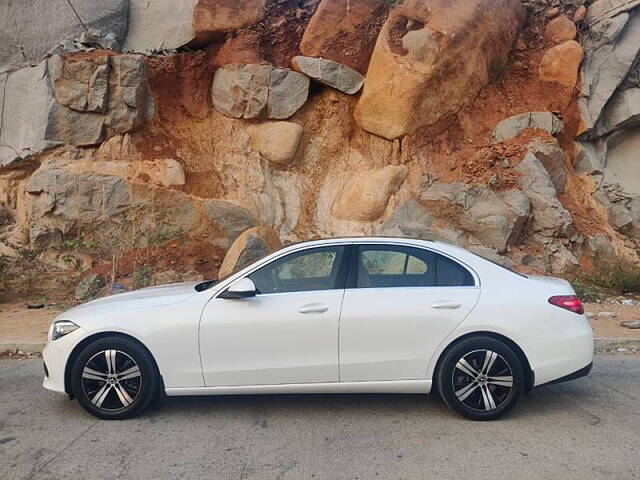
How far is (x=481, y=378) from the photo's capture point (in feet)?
13.4

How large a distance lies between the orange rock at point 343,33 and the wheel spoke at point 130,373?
470 inches

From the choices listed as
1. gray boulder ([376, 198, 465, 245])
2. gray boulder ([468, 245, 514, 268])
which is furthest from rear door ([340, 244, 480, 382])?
gray boulder ([376, 198, 465, 245])

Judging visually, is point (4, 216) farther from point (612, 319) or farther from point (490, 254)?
point (612, 319)

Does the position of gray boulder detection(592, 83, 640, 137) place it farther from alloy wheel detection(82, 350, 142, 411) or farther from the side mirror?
alloy wheel detection(82, 350, 142, 411)

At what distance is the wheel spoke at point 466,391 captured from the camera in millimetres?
4082

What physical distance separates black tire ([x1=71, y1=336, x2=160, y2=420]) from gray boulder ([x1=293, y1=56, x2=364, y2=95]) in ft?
37.6

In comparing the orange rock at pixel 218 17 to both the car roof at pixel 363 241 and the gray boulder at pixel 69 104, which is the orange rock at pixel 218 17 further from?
the car roof at pixel 363 241

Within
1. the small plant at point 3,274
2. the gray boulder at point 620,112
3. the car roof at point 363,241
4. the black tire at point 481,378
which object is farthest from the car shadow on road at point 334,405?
the gray boulder at point 620,112

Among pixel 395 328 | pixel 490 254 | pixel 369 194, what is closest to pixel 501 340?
pixel 395 328

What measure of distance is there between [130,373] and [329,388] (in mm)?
1588

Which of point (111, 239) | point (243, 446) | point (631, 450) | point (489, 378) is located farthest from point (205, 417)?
point (111, 239)

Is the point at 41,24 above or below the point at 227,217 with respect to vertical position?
above

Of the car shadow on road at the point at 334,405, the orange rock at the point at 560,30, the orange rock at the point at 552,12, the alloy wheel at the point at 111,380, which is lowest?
the car shadow on road at the point at 334,405

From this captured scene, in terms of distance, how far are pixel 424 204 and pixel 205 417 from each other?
9126 mm
